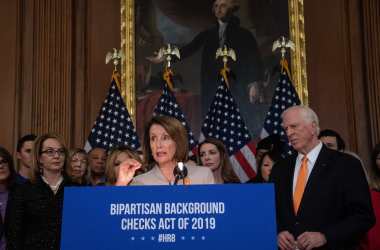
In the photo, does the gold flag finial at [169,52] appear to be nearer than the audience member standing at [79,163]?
No

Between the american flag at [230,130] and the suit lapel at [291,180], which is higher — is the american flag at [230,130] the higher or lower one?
the higher one

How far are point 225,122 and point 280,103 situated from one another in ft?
2.39

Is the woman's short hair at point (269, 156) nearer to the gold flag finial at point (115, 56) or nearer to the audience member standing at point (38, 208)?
the audience member standing at point (38, 208)

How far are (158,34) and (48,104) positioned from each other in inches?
70.1

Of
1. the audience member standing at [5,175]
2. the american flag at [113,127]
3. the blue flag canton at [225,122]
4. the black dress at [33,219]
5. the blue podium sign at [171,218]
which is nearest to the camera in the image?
the blue podium sign at [171,218]

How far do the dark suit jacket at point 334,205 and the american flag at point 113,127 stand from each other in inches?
158

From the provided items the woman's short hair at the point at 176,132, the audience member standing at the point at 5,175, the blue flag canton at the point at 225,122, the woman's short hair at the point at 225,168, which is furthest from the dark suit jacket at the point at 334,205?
the blue flag canton at the point at 225,122

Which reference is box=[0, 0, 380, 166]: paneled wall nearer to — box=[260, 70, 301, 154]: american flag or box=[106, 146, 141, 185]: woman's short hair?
box=[260, 70, 301, 154]: american flag

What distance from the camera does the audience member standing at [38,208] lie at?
401 cm

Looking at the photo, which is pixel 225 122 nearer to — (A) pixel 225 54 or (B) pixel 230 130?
(B) pixel 230 130

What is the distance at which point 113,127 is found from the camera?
745cm

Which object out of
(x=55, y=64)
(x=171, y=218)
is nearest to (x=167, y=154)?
(x=171, y=218)

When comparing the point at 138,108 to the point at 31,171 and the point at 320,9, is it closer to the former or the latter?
the point at 320,9

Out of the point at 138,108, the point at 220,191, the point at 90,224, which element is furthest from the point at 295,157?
the point at 138,108
